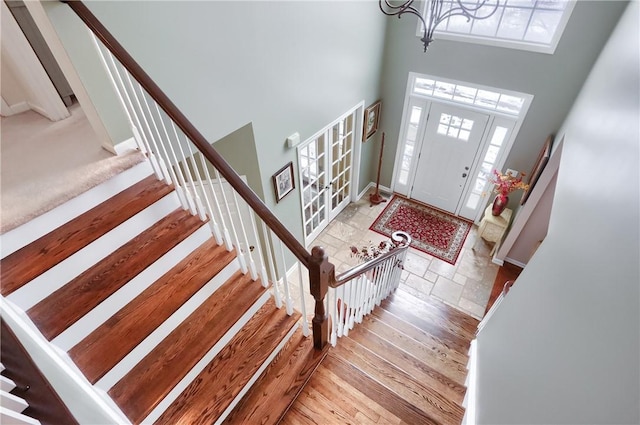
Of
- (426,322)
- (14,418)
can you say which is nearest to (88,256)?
(14,418)

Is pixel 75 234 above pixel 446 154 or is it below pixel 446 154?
above

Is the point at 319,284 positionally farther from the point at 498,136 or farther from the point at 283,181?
the point at 498,136

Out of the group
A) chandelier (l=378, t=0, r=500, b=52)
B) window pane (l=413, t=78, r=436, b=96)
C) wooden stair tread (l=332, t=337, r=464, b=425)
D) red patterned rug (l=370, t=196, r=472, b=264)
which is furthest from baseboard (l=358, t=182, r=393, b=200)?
wooden stair tread (l=332, t=337, r=464, b=425)

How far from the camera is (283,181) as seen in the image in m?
3.90

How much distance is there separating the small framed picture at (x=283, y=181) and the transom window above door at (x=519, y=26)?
2822 mm

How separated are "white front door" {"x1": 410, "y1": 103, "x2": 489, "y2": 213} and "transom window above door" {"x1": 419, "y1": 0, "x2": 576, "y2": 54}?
99 cm

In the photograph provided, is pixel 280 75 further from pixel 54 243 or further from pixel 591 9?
pixel 591 9

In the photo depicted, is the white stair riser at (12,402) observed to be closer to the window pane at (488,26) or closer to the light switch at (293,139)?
the light switch at (293,139)

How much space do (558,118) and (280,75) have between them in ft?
11.9

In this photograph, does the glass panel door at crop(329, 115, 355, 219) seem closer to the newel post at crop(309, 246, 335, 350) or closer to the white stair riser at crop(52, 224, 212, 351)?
the white stair riser at crop(52, 224, 212, 351)

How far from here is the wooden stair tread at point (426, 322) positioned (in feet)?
10.5

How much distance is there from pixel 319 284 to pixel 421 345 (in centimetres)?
180

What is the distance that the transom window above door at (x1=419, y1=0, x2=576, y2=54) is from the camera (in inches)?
150

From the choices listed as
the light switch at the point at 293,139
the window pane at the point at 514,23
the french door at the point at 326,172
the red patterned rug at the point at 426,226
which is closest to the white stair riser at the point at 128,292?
the light switch at the point at 293,139
